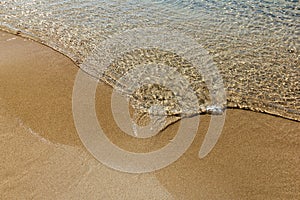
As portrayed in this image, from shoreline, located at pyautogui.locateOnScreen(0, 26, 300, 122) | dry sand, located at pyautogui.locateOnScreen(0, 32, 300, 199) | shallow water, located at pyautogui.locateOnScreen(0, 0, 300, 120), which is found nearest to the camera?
dry sand, located at pyautogui.locateOnScreen(0, 32, 300, 199)

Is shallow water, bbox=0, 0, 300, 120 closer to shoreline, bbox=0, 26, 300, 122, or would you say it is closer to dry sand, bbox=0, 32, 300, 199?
shoreline, bbox=0, 26, 300, 122

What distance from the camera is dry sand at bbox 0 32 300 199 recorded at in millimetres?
2812

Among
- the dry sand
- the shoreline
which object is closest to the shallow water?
the shoreline

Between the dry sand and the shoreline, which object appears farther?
the shoreline

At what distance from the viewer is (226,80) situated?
14.8 feet

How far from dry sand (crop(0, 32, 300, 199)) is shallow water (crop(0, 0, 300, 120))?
0.53 m

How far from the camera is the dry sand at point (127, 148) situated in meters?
2.81

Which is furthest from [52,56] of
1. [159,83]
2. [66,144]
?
[66,144]

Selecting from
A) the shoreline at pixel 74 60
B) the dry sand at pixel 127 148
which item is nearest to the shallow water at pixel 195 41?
the shoreline at pixel 74 60

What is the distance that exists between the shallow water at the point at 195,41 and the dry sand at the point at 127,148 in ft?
1.74

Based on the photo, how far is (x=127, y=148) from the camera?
130 inches

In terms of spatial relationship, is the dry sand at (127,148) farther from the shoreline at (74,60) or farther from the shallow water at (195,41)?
the shallow water at (195,41)

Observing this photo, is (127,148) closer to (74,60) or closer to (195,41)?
(74,60)

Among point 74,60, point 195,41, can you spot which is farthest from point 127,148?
point 195,41
